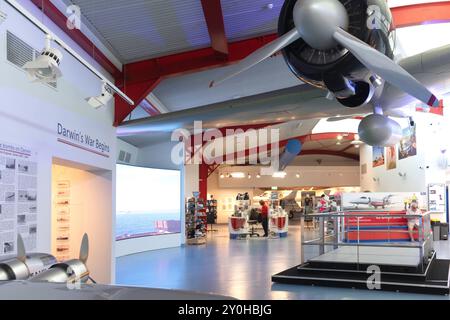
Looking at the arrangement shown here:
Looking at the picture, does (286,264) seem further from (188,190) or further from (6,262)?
(188,190)

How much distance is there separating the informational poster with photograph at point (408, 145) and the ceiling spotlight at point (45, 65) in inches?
544

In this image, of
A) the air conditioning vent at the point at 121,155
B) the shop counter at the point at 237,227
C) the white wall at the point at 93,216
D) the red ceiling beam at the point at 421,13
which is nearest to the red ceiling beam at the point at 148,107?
the white wall at the point at 93,216

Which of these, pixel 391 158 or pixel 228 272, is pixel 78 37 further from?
pixel 391 158

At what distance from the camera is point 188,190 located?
1872 centimetres

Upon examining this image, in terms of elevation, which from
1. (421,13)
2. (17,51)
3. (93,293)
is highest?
(421,13)

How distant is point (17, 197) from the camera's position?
433 cm

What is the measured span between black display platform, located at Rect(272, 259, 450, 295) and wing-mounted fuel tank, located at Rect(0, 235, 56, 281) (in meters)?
4.57

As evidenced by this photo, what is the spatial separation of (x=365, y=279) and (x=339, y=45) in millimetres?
4570

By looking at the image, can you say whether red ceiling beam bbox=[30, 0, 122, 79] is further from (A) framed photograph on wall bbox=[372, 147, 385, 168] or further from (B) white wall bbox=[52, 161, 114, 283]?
(A) framed photograph on wall bbox=[372, 147, 385, 168]

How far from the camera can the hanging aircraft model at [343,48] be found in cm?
285

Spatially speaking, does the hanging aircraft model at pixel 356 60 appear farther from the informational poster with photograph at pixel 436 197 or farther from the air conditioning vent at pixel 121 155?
the informational poster with photograph at pixel 436 197

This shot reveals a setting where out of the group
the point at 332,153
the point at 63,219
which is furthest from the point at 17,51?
the point at 332,153

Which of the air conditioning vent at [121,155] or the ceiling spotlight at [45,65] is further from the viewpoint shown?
the air conditioning vent at [121,155]

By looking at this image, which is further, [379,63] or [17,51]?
[17,51]
